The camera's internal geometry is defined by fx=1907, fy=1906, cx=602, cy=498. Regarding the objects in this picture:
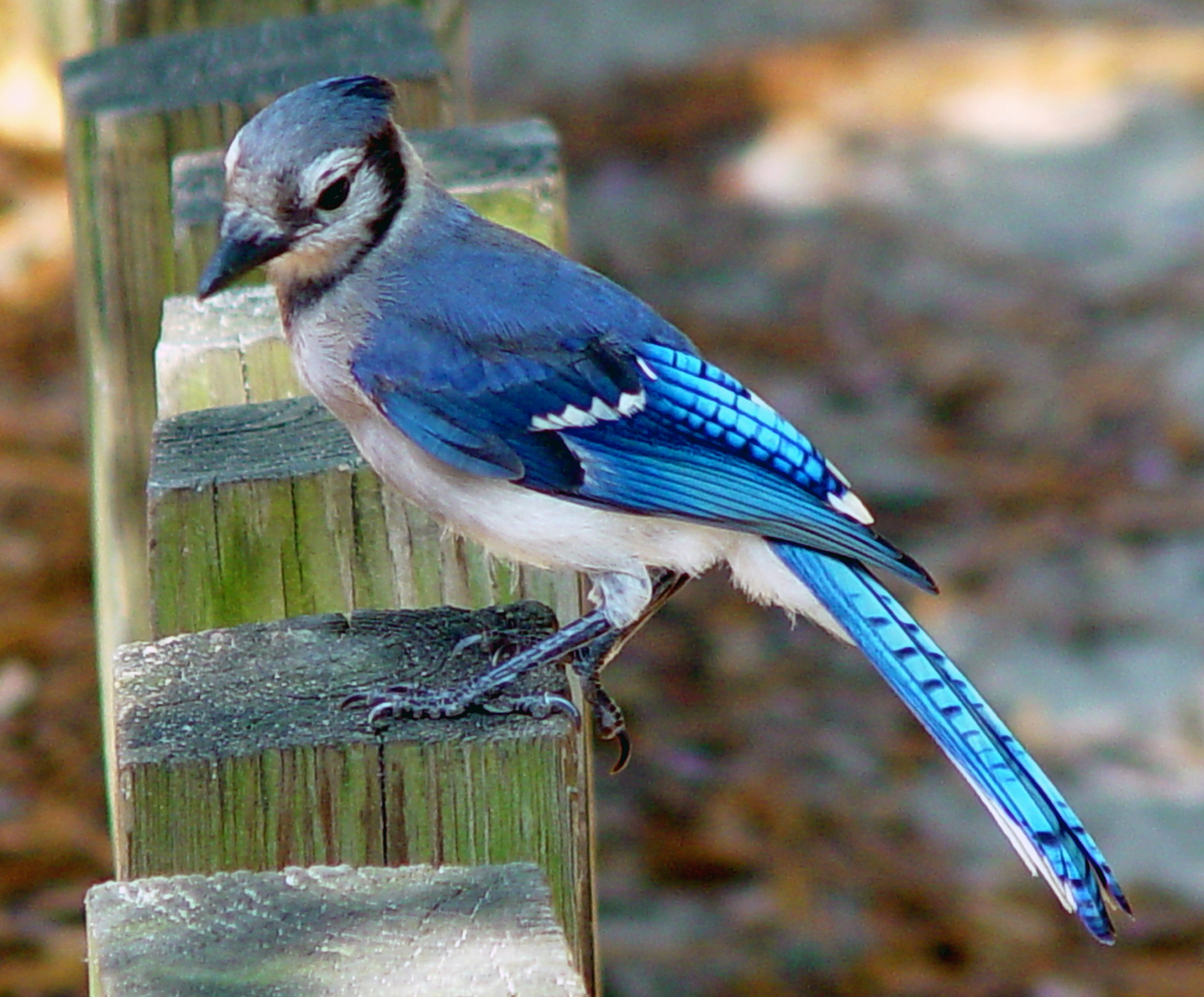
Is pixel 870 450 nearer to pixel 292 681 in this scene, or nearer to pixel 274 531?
pixel 274 531

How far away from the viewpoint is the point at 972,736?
6.91ft

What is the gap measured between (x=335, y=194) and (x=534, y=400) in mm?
345

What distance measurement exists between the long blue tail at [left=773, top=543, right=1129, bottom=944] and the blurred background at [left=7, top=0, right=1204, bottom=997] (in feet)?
5.32

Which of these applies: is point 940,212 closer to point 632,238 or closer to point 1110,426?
point 632,238

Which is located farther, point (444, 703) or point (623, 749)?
point (623, 749)

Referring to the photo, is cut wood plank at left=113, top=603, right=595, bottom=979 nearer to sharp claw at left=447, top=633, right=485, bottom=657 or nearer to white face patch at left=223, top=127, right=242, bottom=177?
sharp claw at left=447, top=633, right=485, bottom=657

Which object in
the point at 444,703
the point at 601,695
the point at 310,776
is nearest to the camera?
the point at 310,776

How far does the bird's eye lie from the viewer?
7.47ft

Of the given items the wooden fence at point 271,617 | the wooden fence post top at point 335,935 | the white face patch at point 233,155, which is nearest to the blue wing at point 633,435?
the wooden fence at point 271,617

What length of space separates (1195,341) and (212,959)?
5420 mm

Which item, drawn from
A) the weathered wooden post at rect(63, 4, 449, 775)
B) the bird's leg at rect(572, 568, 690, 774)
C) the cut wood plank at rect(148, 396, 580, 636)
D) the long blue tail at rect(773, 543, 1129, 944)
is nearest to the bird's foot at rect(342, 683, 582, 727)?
the cut wood plank at rect(148, 396, 580, 636)

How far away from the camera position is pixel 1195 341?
6070mm

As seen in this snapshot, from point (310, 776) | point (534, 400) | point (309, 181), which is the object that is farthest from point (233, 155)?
point (310, 776)

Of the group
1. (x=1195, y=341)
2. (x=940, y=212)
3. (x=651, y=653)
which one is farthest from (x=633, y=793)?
(x=940, y=212)
